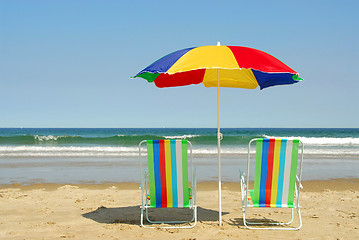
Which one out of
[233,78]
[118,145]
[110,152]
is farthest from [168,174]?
[118,145]

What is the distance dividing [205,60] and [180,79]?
1664 millimetres

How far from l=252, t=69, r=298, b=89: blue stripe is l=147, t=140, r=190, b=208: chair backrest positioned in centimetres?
180

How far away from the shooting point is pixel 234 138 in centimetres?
2950

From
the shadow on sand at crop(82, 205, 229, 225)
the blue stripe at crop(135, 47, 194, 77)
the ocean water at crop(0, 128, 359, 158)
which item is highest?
the blue stripe at crop(135, 47, 194, 77)

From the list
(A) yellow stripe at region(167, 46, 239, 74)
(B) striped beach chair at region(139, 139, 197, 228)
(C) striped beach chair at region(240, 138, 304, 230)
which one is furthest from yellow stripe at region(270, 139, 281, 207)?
(A) yellow stripe at region(167, 46, 239, 74)

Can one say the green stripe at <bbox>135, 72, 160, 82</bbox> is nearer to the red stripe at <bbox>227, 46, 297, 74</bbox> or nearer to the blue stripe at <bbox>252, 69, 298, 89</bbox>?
the red stripe at <bbox>227, 46, 297, 74</bbox>

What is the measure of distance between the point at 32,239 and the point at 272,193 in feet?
9.13

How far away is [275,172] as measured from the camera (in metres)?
4.28

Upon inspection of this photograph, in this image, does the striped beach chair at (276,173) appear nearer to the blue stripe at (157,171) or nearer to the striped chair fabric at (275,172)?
the striped chair fabric at (275,172)

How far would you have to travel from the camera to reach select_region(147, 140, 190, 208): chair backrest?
4.23 m

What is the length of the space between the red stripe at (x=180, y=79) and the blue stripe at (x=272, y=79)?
35.3 inches

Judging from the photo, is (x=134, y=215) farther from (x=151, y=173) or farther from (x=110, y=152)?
(x=110, y=152)

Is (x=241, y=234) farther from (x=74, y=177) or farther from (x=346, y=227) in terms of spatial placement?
(x=74, y=177)

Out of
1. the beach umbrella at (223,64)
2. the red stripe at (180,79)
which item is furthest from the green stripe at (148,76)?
the red stripe at (180,79)
